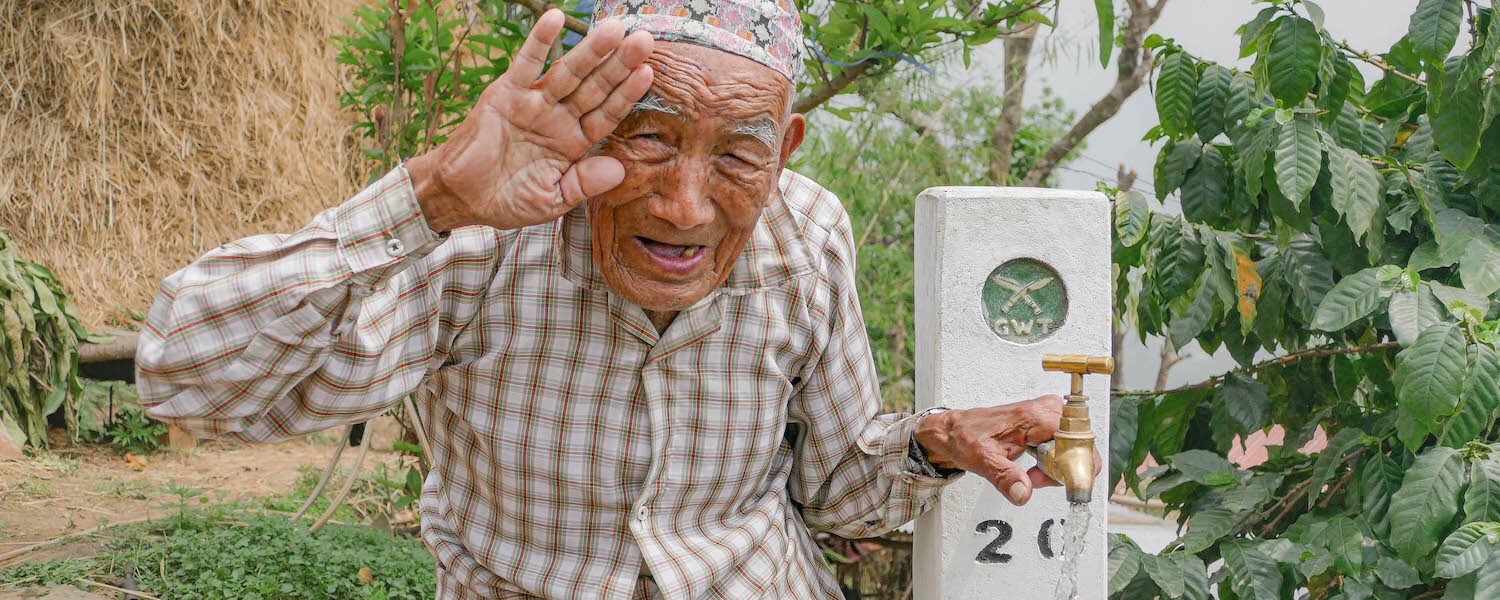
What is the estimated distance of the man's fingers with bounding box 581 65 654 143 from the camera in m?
1.48

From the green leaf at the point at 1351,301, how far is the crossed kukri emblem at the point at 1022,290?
1.86 feet

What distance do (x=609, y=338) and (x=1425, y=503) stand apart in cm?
141

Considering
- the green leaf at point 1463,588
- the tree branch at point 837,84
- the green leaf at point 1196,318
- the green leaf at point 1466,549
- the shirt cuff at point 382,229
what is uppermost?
the tree branch at point 837,84

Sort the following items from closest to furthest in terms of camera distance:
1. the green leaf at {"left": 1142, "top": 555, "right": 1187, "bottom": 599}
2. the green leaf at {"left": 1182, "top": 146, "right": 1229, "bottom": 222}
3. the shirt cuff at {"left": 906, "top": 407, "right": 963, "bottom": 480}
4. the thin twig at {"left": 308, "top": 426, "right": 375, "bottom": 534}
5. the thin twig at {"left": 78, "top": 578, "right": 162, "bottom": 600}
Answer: the shirt cuff at {"left": 906, "top": 407, "right": 963, "bottom": 480} < the green leaf at {"left": 1142, "top": 555, "right": 1187, "bottom": 599} < the green leaf at {"left": 1182, "top": 146, "right": 1229, "bottom": 222} < the thin twig at {"left": 78, "top": 578, "right": 162, "bottom": 600} < the thin twig at {"left": 308, "top": 426, "right": 375, "bottom": 534}

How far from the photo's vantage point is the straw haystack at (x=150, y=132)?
6082mm

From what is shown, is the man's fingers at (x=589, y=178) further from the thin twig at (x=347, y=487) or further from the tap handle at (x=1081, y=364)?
the thin twig at (x=347, y=487)

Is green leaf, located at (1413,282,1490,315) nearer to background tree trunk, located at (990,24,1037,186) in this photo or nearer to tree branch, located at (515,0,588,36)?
tree branch, located at (515,0,588,36)

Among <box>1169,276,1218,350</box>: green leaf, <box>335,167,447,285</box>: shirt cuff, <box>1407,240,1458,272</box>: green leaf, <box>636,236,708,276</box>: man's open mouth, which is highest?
<box>335,167,447,285</box>: shirt cuff

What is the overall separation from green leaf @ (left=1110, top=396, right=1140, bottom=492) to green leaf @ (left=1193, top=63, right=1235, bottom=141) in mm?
577

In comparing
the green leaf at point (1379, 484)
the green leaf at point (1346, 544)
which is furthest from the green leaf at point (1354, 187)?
the green leaf at point (1346, 544)

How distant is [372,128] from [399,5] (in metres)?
0.35

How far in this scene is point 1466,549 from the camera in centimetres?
208

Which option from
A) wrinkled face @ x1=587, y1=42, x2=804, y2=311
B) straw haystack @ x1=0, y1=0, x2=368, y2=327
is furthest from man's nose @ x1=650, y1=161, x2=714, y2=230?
straw haystack @ x1=0, y1=0, x2=368, y2=327

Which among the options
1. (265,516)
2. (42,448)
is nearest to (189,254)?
(42,448)
